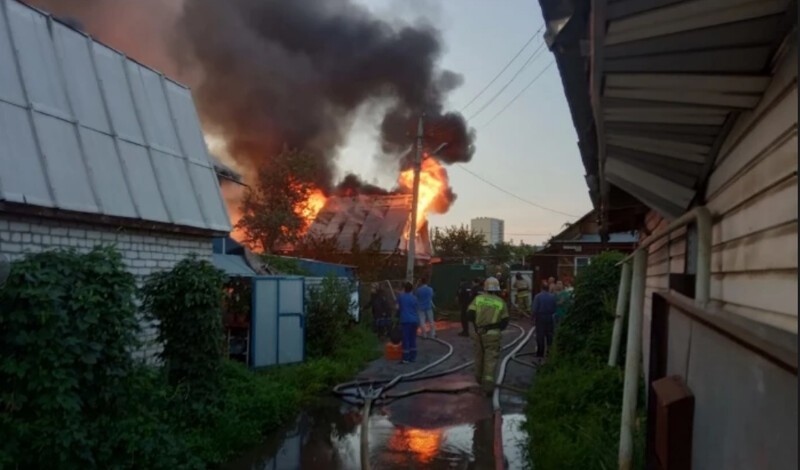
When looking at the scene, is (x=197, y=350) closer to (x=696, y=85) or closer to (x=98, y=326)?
(x=98, y=326)

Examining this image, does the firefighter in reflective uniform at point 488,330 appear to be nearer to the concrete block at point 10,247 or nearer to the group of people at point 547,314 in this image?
the group of people at point 547,314

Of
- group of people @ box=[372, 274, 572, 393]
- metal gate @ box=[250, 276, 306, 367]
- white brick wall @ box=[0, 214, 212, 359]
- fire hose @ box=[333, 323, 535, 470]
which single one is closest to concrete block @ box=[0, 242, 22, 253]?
white brick wall @ box=[0, 214, 212, 359]

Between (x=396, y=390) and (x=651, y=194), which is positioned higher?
(x=651, y=194)

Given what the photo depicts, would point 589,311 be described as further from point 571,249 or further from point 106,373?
point 571,249

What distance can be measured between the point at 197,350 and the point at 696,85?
639cm

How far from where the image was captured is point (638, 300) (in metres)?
5.39

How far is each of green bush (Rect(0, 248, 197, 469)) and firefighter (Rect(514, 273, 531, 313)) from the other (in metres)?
21.6

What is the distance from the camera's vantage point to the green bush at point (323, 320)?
1325cm

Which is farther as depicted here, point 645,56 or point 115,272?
point 115,272

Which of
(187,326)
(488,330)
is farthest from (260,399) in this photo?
(488,330)

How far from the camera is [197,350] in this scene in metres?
7.83

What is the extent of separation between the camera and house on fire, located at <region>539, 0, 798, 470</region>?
243 cm

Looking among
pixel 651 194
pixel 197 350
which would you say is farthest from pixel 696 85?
pixel 197 350

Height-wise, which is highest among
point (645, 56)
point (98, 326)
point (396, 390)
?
point (645, 56)
